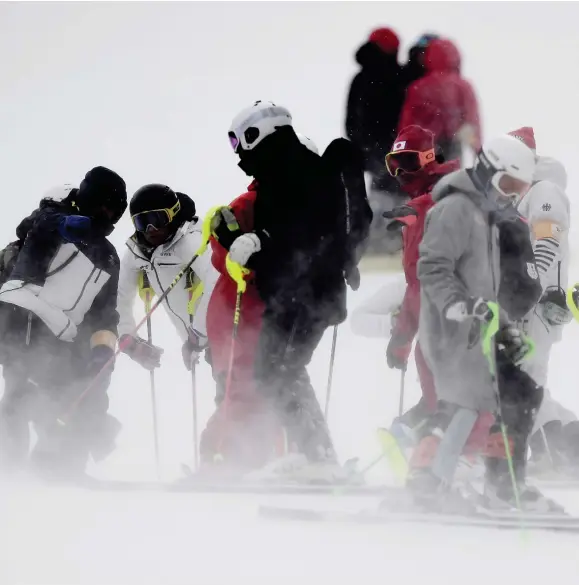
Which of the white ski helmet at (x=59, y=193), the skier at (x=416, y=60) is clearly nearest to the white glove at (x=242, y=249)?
the white ski helmet at (x=59, y=193)

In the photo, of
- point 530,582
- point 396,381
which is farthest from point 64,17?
point 530,582

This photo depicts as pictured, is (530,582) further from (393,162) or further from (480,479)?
(393,162)

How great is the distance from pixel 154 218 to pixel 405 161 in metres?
1.13

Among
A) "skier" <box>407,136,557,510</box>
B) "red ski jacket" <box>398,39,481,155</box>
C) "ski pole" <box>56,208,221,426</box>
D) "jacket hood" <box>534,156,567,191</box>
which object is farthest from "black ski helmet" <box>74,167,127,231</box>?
"jacket hood" <box>534,156,567,191</box>

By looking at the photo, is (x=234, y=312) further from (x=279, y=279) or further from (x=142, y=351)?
(x=142, y=351)

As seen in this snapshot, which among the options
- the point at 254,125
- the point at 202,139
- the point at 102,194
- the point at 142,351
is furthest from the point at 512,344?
the point at 202,139

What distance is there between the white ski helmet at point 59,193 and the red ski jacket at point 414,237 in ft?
5.49

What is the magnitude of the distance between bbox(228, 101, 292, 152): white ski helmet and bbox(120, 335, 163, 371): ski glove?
110 cm

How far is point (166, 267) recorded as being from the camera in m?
5.15

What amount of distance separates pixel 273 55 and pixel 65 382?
2805 mm

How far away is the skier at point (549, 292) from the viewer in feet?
15.6

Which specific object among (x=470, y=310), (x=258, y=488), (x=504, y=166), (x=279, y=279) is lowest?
(x=258, y=488)

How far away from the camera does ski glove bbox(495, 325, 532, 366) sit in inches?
158

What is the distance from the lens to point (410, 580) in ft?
11.4
